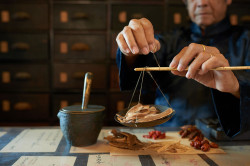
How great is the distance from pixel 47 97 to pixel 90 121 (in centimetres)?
152

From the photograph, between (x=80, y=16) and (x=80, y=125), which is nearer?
(x=80, y=125)

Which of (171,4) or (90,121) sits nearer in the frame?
(90,121)

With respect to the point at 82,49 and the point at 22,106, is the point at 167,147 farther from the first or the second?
the point at 22,106

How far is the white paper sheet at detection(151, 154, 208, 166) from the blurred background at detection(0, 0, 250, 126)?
5.02ft

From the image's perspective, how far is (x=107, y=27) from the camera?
234cm

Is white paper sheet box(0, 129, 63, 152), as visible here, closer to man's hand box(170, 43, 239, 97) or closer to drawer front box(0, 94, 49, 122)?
man's hand box(170, 43, 239, 97)

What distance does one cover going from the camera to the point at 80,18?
7.52 feet

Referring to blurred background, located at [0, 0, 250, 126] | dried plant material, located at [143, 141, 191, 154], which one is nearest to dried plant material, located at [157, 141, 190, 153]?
dried plant material, located at [143, 141, 191, 154]

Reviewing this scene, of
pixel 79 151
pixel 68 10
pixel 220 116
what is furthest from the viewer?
pixel 68 10

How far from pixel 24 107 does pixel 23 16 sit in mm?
772

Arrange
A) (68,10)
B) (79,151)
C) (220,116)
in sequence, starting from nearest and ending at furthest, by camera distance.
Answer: (79,151), (220,116), (68,10)

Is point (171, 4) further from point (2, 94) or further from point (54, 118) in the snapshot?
point (2, 94)

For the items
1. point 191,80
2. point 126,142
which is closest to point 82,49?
point 191,80

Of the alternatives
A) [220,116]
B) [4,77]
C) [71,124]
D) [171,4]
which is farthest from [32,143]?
[171,4]
